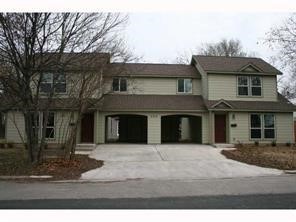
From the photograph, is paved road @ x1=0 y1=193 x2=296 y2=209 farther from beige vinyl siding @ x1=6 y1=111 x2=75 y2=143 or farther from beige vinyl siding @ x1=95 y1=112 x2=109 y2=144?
beige vinyl siding @ x1=95 y1=112 x2=109 y2=144

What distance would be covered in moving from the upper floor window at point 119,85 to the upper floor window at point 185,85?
433 centimetres

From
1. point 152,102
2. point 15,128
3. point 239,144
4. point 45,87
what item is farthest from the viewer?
point 152,102

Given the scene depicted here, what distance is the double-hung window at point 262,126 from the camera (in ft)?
69.2

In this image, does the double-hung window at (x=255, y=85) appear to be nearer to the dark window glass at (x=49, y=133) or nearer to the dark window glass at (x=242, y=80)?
the dark window glass at (x=242, y=80)

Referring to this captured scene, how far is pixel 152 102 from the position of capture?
21406mm

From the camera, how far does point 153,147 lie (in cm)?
1912

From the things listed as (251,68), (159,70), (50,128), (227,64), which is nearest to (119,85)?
(159,70)

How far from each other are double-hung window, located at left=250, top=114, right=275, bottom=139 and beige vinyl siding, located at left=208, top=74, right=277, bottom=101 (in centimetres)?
150

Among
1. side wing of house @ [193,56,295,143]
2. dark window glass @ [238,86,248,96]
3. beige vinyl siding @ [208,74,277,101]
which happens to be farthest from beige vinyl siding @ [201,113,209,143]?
dark window glass @ [238,86,248,96]

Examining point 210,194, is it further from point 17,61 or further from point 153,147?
point 153,147

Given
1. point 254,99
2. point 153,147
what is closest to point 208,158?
point 153,147

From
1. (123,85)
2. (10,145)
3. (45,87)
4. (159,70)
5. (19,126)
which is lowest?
(10,145)

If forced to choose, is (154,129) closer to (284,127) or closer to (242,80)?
(242,80)

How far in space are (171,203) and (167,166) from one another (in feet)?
21.2
